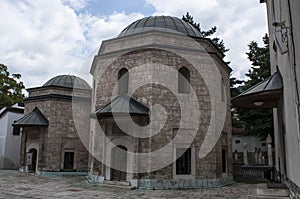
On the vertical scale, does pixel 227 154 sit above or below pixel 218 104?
below

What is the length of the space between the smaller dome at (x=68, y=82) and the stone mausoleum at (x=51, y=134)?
38.5 inches

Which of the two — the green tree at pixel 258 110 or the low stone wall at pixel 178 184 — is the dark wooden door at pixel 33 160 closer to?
the low stone wall at pixel 178 184

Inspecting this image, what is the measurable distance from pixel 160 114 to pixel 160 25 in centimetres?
492

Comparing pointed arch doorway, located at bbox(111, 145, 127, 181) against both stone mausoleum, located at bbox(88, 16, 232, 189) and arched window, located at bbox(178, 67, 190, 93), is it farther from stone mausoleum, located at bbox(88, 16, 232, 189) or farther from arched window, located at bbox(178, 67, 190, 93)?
arched window, located at bbox(178, 67, 190, 93)

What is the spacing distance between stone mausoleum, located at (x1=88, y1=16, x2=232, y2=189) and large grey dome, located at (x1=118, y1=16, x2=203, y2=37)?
53cm

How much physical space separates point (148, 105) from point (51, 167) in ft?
29.0

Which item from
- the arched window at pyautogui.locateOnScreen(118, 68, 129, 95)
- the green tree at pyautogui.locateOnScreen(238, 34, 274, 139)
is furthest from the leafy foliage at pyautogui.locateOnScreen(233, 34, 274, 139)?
the arched window at pyautogui.locateOnScreen(118, 68, 129, 95)

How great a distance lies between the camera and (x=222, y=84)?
45.3ft

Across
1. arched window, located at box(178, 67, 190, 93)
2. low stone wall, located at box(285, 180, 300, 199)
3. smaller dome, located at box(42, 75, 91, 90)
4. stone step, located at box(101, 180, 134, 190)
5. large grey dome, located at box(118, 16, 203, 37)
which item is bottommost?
stone step, located at box(101, 180, 134, 190)

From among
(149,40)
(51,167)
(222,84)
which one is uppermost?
(149,40)

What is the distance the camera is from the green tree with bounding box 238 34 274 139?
1812 centimetres

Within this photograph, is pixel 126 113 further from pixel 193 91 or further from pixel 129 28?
pixel 129 28

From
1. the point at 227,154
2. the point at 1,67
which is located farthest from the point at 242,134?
the point at 1,67

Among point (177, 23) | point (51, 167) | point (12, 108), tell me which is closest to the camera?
point (177, 23)
